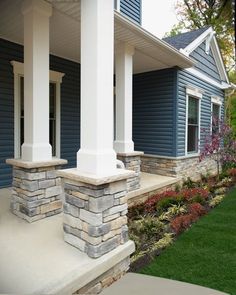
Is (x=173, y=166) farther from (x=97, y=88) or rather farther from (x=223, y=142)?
(x=97, y=88)

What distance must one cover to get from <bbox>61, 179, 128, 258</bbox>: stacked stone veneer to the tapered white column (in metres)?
2.72

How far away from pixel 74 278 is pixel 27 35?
3.39 meters

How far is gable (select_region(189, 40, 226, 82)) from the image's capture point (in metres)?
9.20

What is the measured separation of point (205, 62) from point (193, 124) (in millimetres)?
2559

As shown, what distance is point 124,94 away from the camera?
5.93m

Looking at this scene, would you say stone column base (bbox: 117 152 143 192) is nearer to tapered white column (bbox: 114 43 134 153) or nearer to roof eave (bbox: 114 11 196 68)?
tapered white column (bbox: 114 43 134 153)

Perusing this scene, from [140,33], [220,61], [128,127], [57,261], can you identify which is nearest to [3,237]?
[57,261]

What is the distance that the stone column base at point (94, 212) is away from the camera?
302 centimetres

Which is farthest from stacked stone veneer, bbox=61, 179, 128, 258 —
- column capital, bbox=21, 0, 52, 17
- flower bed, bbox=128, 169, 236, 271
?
column capital, bbox=21, 0, 52, 17

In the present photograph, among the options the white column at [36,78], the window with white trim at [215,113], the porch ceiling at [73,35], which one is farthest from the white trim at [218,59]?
the white column at [36,78]

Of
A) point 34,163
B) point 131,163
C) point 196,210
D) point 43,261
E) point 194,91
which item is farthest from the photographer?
point 194,91

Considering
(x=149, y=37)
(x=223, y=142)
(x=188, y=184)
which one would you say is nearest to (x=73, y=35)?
(x=149, y=37)

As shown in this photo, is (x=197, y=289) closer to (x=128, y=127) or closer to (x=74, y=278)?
(x=74, y=278)

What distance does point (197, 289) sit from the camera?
4.97ft
